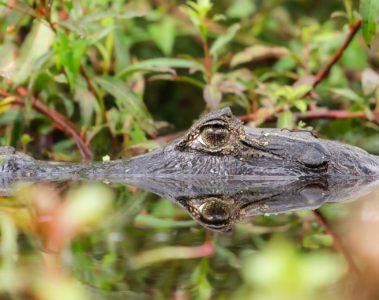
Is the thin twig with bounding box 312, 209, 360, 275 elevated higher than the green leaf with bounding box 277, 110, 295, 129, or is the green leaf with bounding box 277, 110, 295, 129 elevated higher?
the green leaf with bounding box 277, 110, 295, 129

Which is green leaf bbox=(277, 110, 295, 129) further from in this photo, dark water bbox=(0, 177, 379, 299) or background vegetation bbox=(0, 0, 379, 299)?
dark water bbox=(0, 177, 379, 299)

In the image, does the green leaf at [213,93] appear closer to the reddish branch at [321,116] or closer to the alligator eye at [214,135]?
the reddish branch at [321,116]

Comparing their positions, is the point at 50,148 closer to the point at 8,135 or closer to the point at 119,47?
the point at 8,135

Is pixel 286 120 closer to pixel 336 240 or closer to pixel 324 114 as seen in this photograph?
pixel 324 114

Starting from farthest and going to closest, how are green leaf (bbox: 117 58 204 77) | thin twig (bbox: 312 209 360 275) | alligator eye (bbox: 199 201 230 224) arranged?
green leaf (bbox: 117 58 204 77), alligator eye (bbox: 199 201 230 224), thin twig (bbox: 312 209 360 275)

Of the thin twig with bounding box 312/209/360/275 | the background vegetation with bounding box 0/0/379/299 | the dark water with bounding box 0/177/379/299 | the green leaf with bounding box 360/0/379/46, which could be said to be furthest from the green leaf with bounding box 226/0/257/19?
the thin twig with bounding box 312/209/360/275

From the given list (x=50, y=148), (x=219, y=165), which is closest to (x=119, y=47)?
(x=50, y=148)

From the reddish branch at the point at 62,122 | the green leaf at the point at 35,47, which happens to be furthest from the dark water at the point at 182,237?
the green leaf at the point at 35,47
